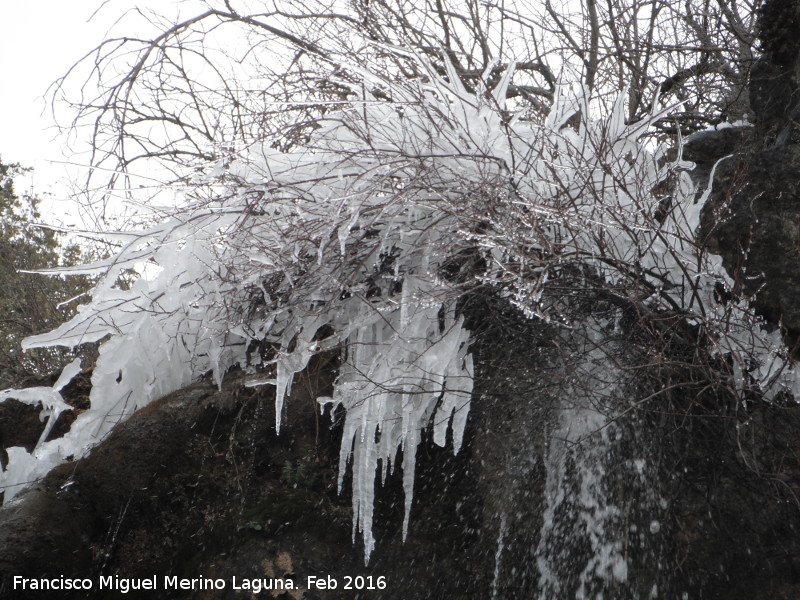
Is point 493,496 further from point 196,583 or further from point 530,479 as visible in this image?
point 196,583

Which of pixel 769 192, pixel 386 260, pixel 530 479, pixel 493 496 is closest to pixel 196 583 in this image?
pixel 493 496

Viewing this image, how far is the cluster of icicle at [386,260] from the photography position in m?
2.79

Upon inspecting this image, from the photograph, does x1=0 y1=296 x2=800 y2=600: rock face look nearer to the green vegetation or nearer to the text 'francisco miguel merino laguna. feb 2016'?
the text 'francisco miguel merino laguna. feb 2016'

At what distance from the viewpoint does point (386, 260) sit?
3.35 metres

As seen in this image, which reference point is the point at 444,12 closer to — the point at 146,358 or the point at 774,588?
the point at 146,358

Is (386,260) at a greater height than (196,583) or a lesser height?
greater

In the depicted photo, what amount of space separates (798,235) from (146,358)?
10.9ft

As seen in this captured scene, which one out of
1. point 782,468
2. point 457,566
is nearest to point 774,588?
point 782,468

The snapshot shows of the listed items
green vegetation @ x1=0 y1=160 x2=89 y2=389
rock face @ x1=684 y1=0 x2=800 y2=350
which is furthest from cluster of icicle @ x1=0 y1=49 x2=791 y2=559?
green vegetation @ x1=0 y1=160 x2=89 y2=389

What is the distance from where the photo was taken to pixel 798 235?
9.78ft

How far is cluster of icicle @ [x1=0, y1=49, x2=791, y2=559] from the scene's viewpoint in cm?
279

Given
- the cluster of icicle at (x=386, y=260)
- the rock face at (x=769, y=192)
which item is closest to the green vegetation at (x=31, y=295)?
the cluster of icicle at (x=386, y=260)

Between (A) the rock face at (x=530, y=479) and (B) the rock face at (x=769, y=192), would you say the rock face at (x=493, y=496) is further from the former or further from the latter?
(B) the rock face at (x=769, y=192)

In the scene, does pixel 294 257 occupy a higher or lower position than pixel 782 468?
higher
